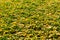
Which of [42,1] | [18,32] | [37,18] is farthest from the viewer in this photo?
[42,1]

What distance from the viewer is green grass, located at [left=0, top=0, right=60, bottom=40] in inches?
266

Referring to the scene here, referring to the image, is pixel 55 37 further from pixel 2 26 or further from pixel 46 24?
pixel 2 26

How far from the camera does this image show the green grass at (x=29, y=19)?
266 inches

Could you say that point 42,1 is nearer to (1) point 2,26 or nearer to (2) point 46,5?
(2) point 46,5

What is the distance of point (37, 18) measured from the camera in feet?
26.5

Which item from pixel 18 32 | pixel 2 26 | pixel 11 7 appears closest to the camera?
pixel 18 32

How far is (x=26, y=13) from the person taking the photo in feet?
28.1

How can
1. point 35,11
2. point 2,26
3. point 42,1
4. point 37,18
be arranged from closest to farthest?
point 2,26
point 37,18
point 35,11
point 42,1

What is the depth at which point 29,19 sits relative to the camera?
794 centimetres

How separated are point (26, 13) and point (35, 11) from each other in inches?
20.7

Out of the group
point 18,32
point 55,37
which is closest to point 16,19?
point 18,32

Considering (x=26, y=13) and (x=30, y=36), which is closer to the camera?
(x=30, y=36)

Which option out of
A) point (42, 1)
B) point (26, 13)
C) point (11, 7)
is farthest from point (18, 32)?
point (42, 1)

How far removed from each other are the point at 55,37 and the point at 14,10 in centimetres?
314
